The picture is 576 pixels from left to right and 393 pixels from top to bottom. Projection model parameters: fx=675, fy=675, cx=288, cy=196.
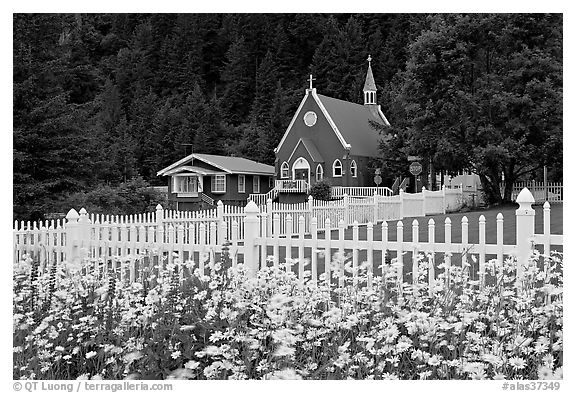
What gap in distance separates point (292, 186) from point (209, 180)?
5.04m

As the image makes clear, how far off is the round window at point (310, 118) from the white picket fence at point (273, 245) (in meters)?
28.8

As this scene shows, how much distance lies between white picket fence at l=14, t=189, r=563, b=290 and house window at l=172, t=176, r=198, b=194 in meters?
28.7

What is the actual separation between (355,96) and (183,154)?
594 inches

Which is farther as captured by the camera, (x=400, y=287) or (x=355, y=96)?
(x=355, y=96)

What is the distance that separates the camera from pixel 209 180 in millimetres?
39719

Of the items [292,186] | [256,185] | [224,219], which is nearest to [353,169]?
[292,186]

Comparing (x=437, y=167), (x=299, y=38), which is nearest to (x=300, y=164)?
(x=437, y=167)

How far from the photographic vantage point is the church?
38.8m

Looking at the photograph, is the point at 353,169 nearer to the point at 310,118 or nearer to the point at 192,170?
the point at 310,118

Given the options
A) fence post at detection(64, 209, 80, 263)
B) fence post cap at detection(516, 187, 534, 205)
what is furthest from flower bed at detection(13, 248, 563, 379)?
fence post at detection(64, 209, 80, 263)

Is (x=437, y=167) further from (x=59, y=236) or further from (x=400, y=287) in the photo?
(x=400, y=287)

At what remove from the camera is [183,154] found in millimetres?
51062

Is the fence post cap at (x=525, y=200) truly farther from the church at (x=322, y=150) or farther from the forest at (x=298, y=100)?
the church at (x=322, y=150)

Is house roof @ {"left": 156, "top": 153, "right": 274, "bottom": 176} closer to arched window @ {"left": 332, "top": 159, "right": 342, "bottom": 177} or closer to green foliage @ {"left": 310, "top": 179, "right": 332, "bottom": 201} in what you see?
arched window @ {"left": 332, "top": 159, "right": 342, "bottom": 177}
